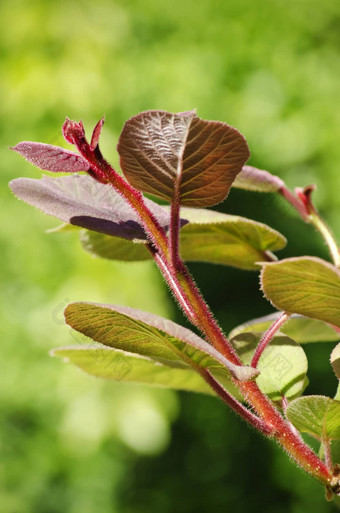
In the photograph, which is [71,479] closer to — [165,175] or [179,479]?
[179,479]

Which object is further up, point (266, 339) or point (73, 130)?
point (73, 130)

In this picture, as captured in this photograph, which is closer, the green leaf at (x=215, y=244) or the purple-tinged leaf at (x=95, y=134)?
the purple-tinged leaf at (x=95, y=134)

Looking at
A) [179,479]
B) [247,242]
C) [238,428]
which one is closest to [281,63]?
[238,428]

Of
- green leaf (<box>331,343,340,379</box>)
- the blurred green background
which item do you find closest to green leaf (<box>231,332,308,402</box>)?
green leaf (<box>331,343,340,379</box>)

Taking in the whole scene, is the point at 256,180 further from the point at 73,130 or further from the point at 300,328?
the point at 73,130

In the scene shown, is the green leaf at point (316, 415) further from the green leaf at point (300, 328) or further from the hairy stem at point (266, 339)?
the green leaf at point (300, 328)

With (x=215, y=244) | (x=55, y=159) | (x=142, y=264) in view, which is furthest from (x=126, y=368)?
(x=142, y=264)

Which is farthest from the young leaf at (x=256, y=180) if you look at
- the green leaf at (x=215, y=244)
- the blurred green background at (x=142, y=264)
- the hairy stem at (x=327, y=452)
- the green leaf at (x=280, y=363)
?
the blurred green background at (x=142, y=264)
